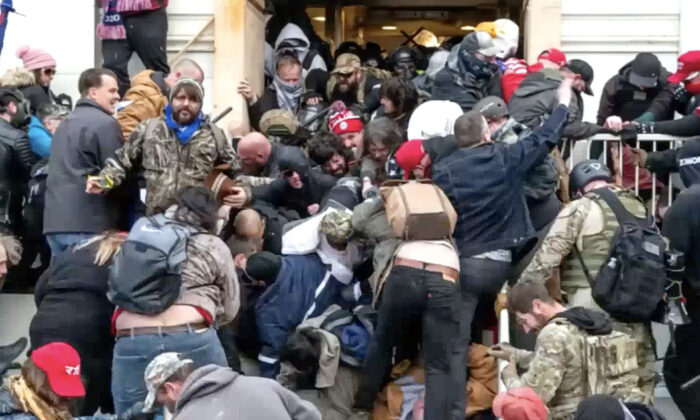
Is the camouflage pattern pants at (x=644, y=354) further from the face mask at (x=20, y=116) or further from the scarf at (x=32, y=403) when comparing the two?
the face mask at (x=20, y=116)

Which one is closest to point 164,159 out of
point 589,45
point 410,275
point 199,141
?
point 199,141

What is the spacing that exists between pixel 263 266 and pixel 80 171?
4.87 ft

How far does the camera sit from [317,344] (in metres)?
10.3

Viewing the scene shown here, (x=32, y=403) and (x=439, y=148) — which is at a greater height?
(x=439, y=148)

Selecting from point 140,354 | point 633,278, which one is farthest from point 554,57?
point 140,354

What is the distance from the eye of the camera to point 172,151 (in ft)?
34.9

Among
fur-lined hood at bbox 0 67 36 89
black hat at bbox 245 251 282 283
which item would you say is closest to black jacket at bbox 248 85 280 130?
fur-lined hood at bbox 0 67 36 89

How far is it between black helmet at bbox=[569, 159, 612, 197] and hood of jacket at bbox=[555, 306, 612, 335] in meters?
1.45

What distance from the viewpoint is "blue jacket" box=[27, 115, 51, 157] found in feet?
38.8

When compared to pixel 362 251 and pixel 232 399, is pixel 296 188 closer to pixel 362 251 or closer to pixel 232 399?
pixel 362 251

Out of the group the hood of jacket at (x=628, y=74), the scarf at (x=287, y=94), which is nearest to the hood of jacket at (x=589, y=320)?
the hood of jacket at (x=628, y=74)

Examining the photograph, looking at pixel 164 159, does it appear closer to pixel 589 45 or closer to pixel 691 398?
pixel 691 398

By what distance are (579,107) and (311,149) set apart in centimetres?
213

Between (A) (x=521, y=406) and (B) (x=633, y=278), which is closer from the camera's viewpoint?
(A) (x=521, y=406)
